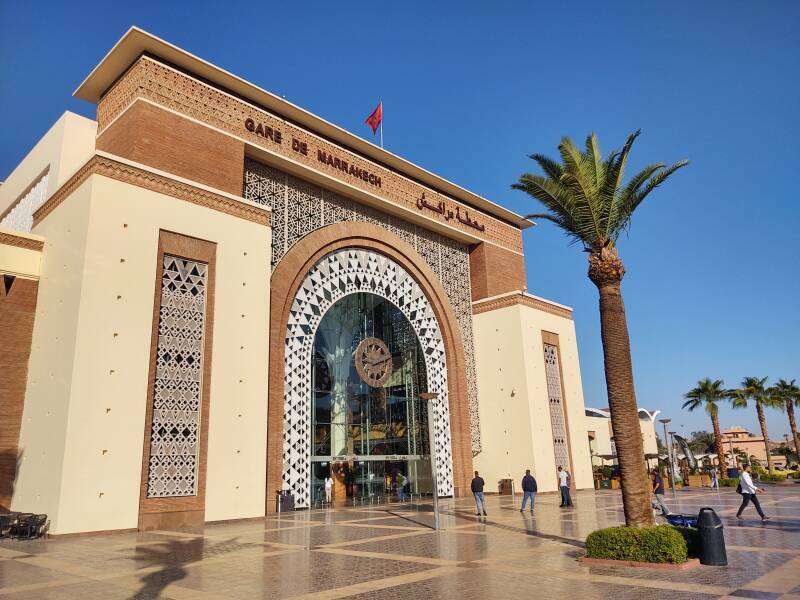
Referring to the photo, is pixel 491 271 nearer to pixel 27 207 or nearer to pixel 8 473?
pixel 27 207

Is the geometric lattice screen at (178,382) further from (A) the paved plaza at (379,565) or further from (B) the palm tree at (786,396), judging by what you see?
(B) the palm tree at (786,396)

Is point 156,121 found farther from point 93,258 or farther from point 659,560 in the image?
point 659,560

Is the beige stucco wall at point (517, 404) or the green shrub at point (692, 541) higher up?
the beige stucco wall at point (517, 404)

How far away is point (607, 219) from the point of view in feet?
39.2

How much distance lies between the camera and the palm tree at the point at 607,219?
1077cm

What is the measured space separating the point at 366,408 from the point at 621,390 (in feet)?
54.3

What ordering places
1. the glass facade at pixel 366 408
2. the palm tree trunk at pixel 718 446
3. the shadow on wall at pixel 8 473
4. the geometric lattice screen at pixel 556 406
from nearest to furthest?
1. the shadow on wall at pixel 8 473
2. the glass facade at pixel 366 408
3. the geometric lattice screen at pixel 556 406
4. the palm tree trunk at pixel 718 446

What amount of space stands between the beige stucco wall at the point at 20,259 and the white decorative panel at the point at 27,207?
424cm

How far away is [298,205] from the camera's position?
23141mm

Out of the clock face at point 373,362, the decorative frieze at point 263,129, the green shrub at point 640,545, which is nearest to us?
the green shrub at point 640,545

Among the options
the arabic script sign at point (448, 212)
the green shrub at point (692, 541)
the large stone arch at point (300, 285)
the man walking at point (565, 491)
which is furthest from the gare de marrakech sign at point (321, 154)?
the green shrub at point (692, 541)

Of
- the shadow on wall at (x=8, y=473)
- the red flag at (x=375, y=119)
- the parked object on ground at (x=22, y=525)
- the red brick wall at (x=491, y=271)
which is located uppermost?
the red flag at (x=375, y=119)

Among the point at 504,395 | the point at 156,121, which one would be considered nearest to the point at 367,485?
the point at 504,395

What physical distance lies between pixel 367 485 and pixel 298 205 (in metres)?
12.4
